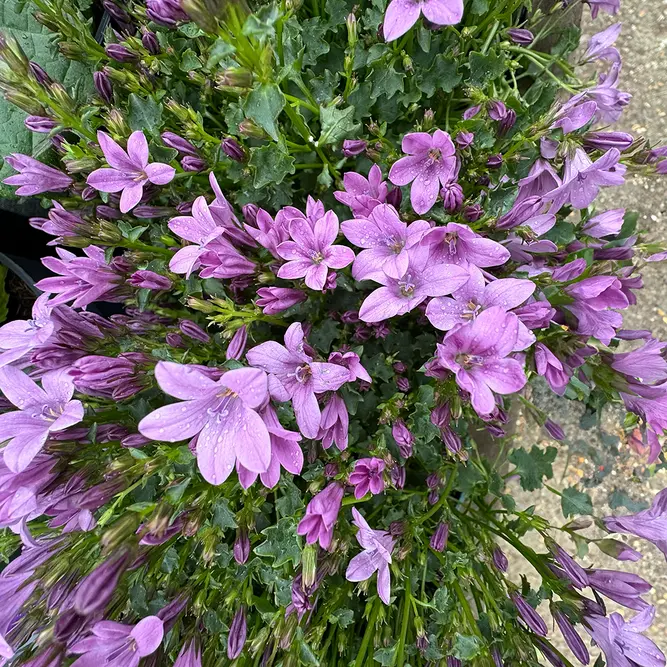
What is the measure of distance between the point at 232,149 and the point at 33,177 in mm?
365

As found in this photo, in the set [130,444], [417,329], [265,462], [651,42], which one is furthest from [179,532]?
[651,42]

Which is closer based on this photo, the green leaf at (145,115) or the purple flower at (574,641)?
the purple flower at (574,641)

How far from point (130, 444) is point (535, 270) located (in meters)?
0.68

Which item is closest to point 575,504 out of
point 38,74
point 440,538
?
point 440,538

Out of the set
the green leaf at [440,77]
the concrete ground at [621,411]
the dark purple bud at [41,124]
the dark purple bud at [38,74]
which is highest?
the dark purple bud at [38,74]

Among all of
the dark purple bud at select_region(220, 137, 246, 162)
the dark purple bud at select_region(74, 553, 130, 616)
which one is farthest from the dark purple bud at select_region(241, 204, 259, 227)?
the dark purple bud at select_region(74, 553, 130, 616)

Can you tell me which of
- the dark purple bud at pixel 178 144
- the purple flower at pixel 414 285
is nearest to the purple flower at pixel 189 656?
the purple flower at pixel 414 285

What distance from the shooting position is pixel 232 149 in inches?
37.7

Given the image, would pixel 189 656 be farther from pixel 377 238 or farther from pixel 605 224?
pixel 605 224

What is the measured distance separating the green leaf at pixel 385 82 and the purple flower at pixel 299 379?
0.51 meters

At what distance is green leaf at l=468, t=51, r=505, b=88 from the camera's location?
1.06m

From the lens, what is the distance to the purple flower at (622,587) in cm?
90

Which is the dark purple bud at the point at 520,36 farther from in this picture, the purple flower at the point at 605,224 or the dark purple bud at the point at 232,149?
the dark purple bud at the point at 232,149

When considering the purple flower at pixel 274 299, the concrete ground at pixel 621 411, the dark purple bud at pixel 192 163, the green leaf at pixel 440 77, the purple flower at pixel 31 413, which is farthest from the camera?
the concrete ground at pixel 621 411
